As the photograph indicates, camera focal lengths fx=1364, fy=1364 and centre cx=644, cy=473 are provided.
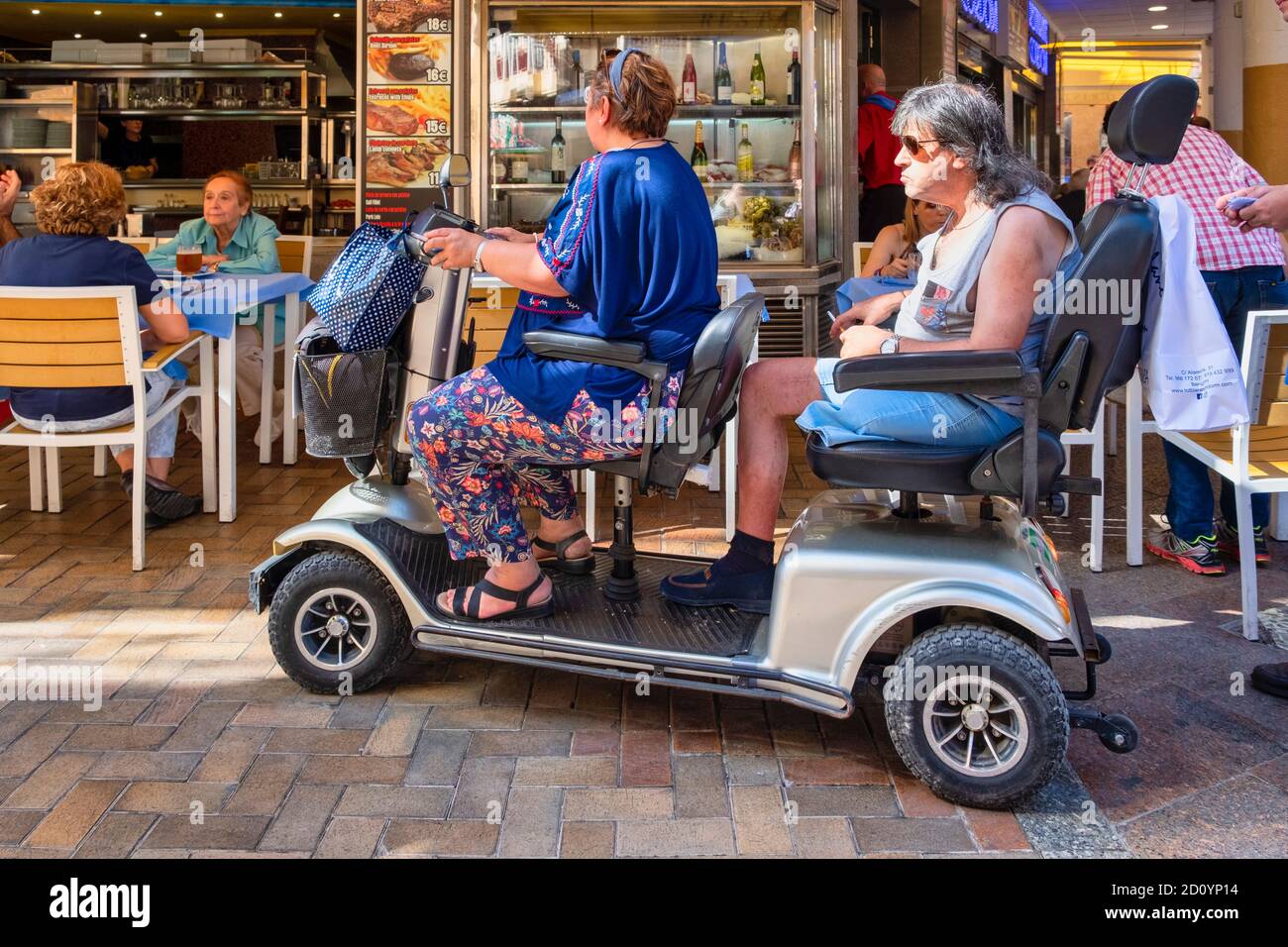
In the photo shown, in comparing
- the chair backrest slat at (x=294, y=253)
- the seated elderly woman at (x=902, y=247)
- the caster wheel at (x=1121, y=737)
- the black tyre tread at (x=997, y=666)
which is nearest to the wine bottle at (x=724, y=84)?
the seated elderly woman at (x=902, y=247)

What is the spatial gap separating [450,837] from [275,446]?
4396mm

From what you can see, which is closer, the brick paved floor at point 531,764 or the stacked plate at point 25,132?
the brick paved floor at point 531,764

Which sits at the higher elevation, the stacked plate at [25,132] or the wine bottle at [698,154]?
the stacked plate at [25,132]

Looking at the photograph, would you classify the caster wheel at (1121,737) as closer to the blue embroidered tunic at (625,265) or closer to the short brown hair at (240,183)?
the blue embroidered tunic at (625,265)

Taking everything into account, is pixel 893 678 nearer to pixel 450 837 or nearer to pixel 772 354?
pixel 450 837

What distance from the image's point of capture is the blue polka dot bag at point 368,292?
3316mm

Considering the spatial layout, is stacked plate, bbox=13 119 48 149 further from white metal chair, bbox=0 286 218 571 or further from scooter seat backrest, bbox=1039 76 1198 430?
scooter seat backrest, bbox=1039 76 1198 430

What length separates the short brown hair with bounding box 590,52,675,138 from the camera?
10.3 ft

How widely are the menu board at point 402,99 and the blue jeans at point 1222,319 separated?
159 inches

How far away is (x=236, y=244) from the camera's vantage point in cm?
632

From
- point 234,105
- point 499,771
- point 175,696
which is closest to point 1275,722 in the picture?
point 499,771

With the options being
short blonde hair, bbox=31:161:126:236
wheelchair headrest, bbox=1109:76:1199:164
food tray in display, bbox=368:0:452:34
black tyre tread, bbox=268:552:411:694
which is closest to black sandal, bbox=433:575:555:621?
black tyre tread, bbox=268:552:411:694

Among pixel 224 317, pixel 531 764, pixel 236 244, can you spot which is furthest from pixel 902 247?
pixel 531 764

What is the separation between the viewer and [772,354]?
295 inches
